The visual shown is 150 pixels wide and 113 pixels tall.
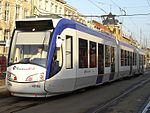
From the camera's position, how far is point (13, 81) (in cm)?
1408

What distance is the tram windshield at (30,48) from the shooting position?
46.7 feet

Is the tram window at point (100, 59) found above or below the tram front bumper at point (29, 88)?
above

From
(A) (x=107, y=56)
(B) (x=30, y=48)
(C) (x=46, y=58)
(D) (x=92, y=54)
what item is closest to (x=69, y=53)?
(C) (x=46, y=58)

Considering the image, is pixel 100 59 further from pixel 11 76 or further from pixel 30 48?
pixel 11 76

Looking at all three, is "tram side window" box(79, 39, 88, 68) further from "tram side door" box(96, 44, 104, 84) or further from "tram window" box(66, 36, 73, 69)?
"tram side door" box(96, 44, 104, 84)

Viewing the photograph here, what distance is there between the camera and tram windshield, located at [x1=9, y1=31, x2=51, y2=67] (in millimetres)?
14230

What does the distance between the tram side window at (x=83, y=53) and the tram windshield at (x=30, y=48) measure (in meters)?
2.75

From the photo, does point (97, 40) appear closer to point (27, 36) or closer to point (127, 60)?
point (27, 36)

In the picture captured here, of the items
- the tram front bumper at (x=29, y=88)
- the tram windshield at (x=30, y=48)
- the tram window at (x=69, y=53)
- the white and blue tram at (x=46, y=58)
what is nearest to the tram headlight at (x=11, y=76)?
the white and blue tram at (x=46, y=58)

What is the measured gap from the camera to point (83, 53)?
17.4m

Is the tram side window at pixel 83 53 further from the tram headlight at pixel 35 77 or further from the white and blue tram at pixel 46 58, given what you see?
the tram headlight at pixel 35 77

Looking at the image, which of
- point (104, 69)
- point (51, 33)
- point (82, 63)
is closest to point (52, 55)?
point (51, 33)

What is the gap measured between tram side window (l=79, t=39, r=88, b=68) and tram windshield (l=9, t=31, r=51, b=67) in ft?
9.03

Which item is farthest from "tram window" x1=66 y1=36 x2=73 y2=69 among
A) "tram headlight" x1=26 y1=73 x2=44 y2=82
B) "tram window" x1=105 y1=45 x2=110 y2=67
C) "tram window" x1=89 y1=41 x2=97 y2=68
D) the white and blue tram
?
"tram window" x1=105 y1=45 x2=110 y2=67
